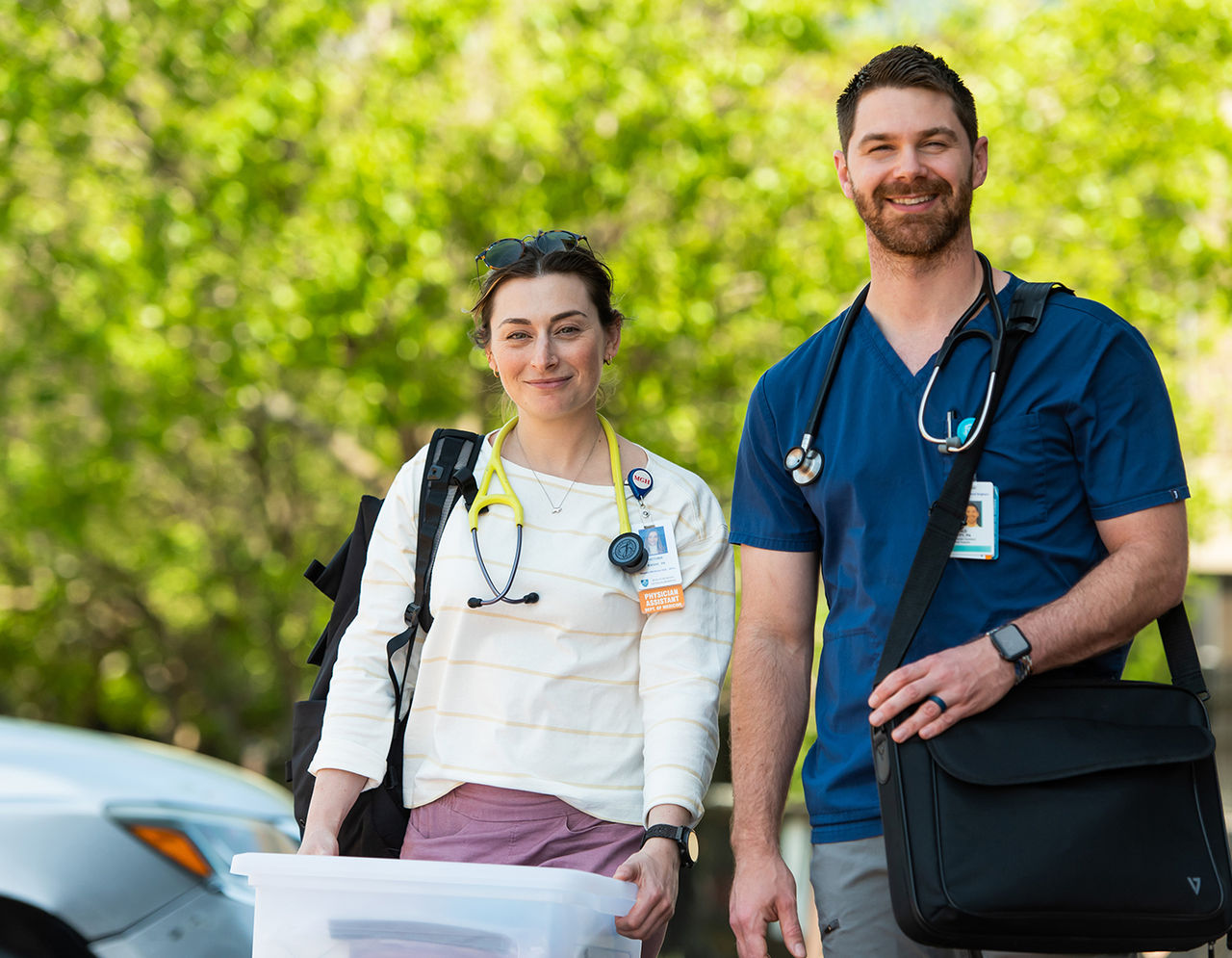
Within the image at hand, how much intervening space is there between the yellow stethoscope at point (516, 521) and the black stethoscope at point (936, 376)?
33cm

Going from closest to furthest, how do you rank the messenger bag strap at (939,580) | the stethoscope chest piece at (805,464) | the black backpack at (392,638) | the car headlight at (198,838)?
the messenger bag strap at (939,580), the stethoscope chest piece at (805,464), the black backpack at (392,638), the car headlight at (198,838)

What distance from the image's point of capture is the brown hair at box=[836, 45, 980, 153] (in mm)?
2457

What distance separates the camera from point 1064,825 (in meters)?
2.05

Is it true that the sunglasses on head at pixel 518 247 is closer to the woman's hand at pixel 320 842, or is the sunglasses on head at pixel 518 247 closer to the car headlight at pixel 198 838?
the woman's hand at pixel 320 842

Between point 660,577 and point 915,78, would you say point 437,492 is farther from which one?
point 915,78

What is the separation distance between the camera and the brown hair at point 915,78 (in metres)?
2.46

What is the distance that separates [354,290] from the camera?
840 cm

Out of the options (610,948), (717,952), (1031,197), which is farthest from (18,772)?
(1031,197)

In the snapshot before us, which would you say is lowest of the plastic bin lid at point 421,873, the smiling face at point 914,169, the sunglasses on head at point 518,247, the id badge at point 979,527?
the plastic bin lid at point 421,873

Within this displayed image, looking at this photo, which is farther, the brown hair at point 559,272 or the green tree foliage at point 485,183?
the green tree foliage at point 485,183

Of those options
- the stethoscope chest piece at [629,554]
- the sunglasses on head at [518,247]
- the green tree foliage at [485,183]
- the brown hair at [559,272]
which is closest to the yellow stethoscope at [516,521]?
the stethoscope chest piece at [629,554]

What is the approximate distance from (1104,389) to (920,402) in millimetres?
308

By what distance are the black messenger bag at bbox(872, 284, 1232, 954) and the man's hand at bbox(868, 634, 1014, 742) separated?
0.08 ft

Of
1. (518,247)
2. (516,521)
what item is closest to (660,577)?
(516,521)
